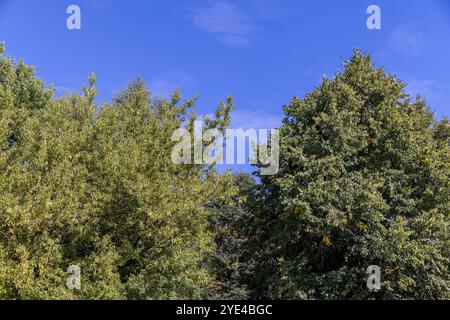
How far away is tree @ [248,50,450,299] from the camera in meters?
21.4

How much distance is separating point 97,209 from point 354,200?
11.6m

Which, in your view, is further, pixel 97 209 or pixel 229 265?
pixel 229 265

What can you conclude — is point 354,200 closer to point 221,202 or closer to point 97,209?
point 221,202

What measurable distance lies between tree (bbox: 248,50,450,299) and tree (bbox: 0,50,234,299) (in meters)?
4.27

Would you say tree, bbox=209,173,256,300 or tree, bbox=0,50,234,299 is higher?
tree, bbox=0,50,234,299

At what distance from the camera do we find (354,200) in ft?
71.5

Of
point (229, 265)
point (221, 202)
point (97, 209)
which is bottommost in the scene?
point (229, 265)

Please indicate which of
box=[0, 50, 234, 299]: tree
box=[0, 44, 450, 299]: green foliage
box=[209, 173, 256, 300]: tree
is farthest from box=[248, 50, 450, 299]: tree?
box=[209, 173, 256, 300]: tree

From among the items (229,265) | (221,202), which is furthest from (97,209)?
(229,265)

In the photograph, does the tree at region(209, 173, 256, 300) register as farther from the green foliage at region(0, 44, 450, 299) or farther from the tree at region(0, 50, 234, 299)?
the tree at region(0, 50, 234, 299)

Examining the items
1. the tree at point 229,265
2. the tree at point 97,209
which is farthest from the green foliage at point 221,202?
the tree at point 229,265

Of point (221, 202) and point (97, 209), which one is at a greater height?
point (221, 202)
